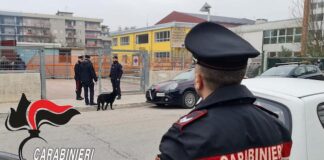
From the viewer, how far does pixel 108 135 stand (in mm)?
6586

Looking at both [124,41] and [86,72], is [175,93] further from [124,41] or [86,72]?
[124,41]

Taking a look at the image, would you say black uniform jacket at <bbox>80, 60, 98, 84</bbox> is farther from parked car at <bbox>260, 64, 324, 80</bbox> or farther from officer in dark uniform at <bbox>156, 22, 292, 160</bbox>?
officer in dark uniform at <bbox>156, 22, 292, 160</bbox>

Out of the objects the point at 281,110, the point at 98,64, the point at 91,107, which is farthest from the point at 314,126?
the point at 98,64

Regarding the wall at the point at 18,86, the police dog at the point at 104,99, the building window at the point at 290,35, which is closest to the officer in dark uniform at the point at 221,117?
the police dog at the point at 104,99

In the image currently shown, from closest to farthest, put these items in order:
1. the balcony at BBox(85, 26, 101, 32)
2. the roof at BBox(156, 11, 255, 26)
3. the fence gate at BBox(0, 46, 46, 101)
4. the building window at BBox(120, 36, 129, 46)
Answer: the fence gate at BBox(0, 46, 46, 101)
the building window at BBox(120, 36, 129, 46)
the roof at BBox(156, 11, 255, 26)
the balcony at BBox(85, 26, 101, 32)

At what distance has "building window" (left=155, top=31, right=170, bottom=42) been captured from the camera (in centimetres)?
4277

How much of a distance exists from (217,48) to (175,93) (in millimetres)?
9022

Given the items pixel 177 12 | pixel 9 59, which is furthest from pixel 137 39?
pixel 9 59

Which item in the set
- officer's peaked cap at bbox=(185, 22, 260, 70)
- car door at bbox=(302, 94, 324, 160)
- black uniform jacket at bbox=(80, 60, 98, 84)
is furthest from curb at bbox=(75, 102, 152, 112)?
officer's peaked cap at bbox=(185, 22, 260, 70)

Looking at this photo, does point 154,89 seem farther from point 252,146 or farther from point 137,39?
point 137,39

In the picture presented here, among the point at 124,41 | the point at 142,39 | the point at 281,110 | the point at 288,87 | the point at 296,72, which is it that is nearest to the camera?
the point at 281,110

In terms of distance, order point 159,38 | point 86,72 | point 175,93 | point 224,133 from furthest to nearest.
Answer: point 159,38
point 86,72
point 175,93
point 224,133

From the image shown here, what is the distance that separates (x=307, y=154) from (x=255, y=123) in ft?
3.69

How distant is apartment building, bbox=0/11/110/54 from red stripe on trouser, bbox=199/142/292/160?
8267 cm
